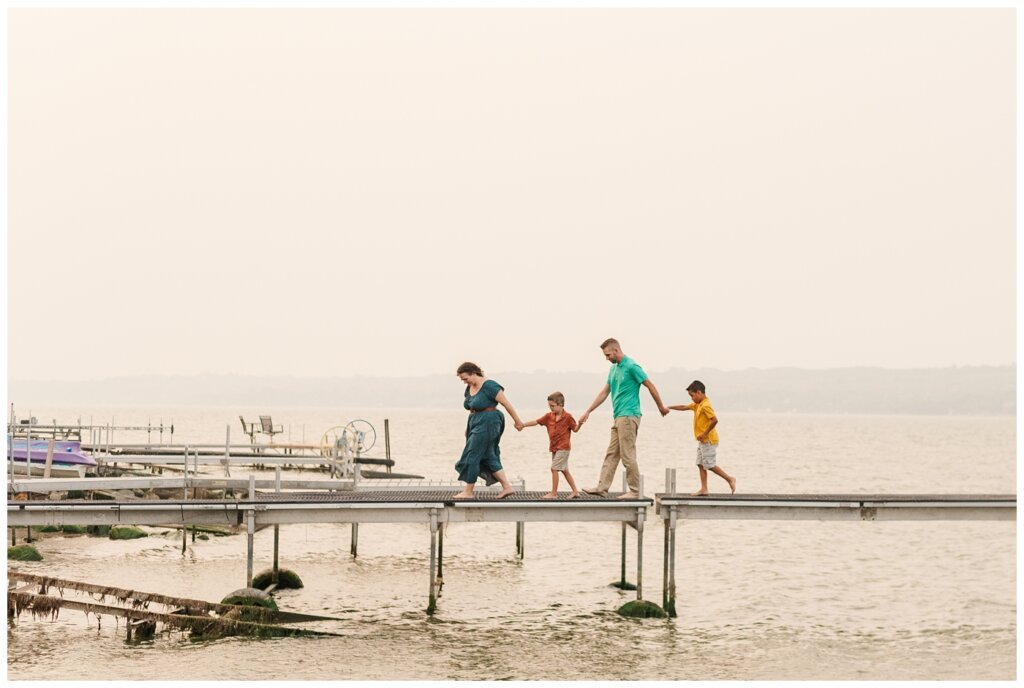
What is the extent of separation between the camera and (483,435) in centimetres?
1702

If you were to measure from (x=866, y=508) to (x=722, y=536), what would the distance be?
56.4 feet

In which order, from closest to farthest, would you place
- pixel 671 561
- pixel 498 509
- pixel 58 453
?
pixel 498 509 → pixel 671 561 → pixel 58 453

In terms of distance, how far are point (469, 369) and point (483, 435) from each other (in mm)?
1020

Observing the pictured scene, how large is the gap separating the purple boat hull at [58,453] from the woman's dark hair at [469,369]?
60.0ft

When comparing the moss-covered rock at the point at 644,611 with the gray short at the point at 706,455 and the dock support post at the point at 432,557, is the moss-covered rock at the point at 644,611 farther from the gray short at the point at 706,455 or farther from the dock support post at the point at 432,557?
the dock support post at the point at 432,557

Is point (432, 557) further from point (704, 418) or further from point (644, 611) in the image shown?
point (704, 418)

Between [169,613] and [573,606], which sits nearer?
[169,613]

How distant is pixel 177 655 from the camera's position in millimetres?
15930

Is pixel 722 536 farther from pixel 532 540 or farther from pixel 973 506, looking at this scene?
pixel 973 506

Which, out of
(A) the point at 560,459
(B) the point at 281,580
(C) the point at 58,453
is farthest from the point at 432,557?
(C) the point at 58,453

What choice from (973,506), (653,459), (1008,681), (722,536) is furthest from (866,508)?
(653,459)

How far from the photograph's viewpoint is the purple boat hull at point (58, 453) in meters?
32.7

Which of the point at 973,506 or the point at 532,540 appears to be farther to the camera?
the point at 532,540

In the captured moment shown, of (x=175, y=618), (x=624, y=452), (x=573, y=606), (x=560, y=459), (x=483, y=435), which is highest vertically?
(x=483, y=435)
